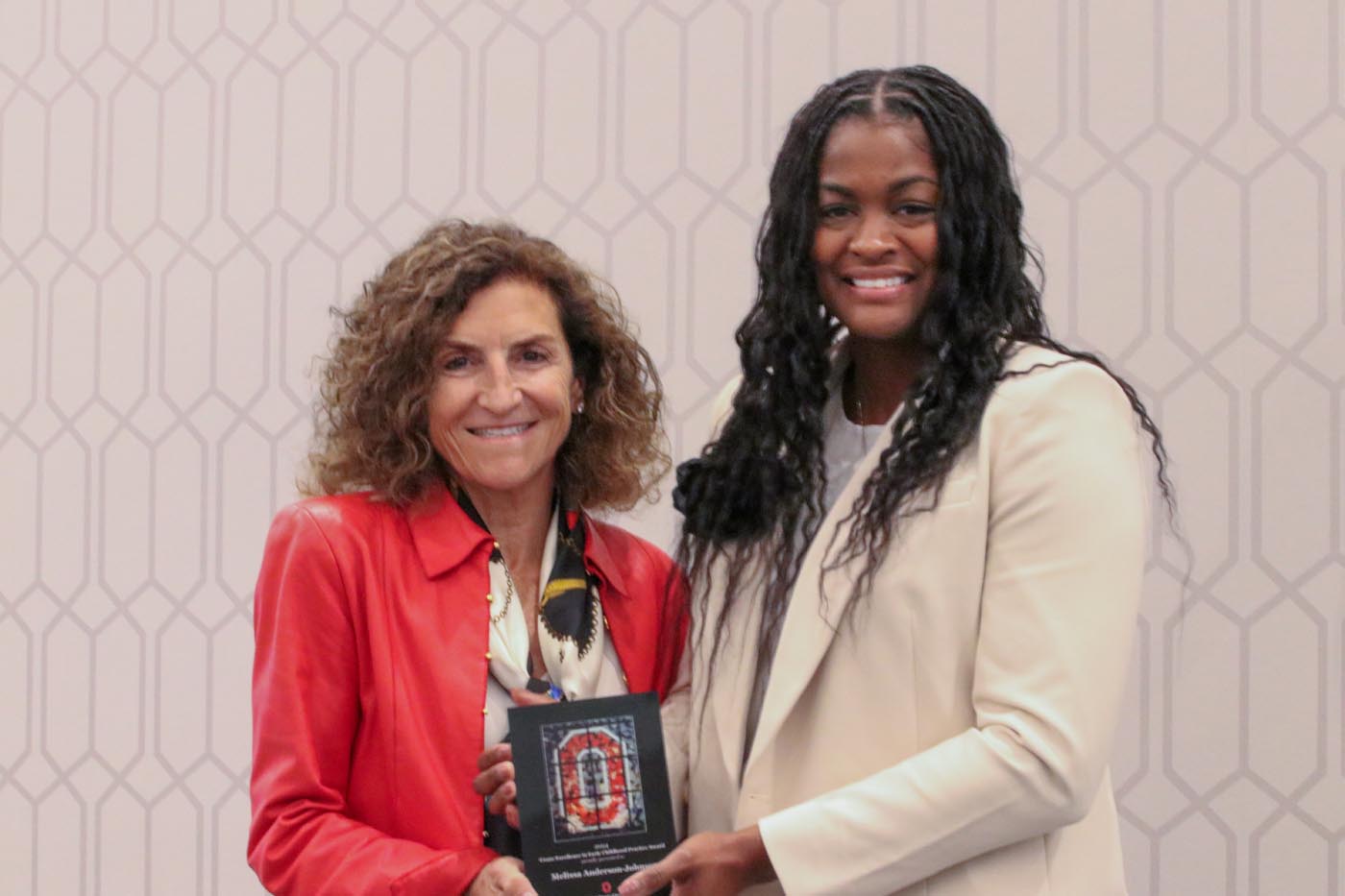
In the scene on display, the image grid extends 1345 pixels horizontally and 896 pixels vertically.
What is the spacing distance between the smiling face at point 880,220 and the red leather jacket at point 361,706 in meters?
0.56

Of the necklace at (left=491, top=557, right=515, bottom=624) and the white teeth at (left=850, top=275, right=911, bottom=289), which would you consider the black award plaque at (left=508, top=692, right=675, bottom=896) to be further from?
the white teeth at (left=850, top=275, right=911, bottom=289)

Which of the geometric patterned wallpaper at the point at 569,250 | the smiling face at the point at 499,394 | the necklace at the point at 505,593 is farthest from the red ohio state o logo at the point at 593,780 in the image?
the geometric patterned wallpaper at the point at 569,250

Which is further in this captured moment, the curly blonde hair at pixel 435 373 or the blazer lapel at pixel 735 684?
the curly blonde hair at pixel 435 373

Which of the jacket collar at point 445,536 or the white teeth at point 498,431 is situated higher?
the white teeth at point 498,431

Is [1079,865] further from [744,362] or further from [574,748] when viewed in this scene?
[744,362]

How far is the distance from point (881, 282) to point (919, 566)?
0.30 meters

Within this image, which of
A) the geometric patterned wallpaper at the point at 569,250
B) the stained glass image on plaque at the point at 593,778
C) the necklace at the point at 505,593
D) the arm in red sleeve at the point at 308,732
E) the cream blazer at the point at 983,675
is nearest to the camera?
the cream blazer at the point at 983,675

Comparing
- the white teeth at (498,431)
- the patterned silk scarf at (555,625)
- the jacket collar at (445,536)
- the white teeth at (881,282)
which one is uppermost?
the white teeth at (881,282)

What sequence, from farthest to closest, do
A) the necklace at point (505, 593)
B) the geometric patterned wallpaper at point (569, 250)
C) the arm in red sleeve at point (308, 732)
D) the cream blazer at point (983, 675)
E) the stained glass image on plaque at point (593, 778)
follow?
the geometric patterned wallpaper at point (569, 250) < the necklace at point (505, 593) < the arm in red sleeve at point (308, 732) < the stained glass image on plaque at point (593, 778) < the cream blazer at point (983, 675)

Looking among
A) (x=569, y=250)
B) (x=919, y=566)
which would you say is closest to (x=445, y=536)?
(x=919, y=566)

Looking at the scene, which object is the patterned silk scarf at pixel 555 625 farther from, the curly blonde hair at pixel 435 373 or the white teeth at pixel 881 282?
the white teeth at pixel 881 282

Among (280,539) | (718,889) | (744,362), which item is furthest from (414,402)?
(718,889)

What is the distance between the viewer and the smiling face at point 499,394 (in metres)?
2.01

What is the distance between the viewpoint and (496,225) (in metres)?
2.13
